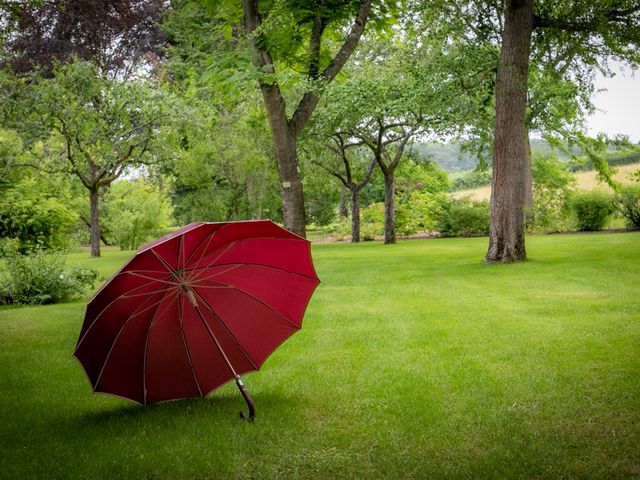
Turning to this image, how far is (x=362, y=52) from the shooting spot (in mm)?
28781

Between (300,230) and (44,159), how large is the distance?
42.5 feet

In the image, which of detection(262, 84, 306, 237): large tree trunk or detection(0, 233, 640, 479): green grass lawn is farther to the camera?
detection(262, 84, 306, 237): large tree trunk

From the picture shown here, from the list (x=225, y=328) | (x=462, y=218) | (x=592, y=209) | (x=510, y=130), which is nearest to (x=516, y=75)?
(x=510, y=130)

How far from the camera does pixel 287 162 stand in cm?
1508

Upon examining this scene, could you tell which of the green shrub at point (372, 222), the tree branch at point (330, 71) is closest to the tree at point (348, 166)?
the green shrub at point (372, 222)

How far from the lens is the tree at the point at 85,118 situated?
21.4 m

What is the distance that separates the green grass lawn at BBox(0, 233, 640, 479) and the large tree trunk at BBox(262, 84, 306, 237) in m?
5.64

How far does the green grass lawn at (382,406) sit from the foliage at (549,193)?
1964 centimetres

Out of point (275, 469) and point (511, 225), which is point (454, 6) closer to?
point (511, 225)

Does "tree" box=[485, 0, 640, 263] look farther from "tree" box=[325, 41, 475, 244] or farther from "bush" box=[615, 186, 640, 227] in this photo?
"bush" box=[615, 186, 640, 227]

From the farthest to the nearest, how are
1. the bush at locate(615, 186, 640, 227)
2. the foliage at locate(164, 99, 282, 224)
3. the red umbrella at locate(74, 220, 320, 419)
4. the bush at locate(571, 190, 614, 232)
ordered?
the foliage at locate(164, 99, 282, 224), the bush at locate(571, 190, 614, 232), the bush at locate(615, 186, 640, 227), the red umbrella at locate(74, 220, 320, 419)

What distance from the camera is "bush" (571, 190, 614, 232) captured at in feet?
86.5

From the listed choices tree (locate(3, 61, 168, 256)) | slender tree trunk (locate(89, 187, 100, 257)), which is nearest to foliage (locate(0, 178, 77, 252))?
Result: tree (locate(3, 61, 168, 256))

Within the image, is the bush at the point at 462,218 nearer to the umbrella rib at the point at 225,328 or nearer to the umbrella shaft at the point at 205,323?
the umbrella rib at the point at 225,328
